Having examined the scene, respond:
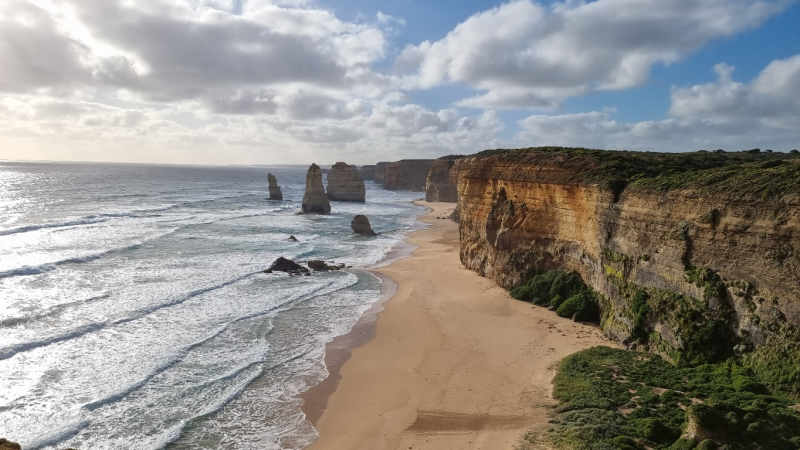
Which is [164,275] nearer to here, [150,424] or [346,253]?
[346,253]

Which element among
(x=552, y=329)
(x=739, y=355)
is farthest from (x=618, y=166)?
(x=739, y=355)

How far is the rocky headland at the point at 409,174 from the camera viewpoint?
13250 cm

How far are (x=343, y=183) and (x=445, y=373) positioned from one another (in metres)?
76.7

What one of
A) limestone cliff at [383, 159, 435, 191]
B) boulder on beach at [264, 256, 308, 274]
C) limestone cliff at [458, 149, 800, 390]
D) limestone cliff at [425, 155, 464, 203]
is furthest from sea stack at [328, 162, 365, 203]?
limestone cliff at [458, 149, 800, 390]

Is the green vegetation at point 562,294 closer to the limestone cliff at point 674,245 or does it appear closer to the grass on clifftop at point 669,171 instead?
the limestone cliff at point 674,245

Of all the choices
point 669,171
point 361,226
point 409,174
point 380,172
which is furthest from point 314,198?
point 380,172

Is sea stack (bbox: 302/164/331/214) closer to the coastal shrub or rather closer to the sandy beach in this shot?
the sandy beach

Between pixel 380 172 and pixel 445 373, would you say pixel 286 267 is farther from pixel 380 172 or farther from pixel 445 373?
pixel 380 172

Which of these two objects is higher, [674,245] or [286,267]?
[674,245]

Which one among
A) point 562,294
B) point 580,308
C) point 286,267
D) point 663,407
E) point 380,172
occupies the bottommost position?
point 286,267

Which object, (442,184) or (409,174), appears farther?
(409,174)

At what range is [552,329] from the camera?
2066 centimetres

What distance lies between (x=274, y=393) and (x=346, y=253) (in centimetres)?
2651

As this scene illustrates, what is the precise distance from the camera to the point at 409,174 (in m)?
134
